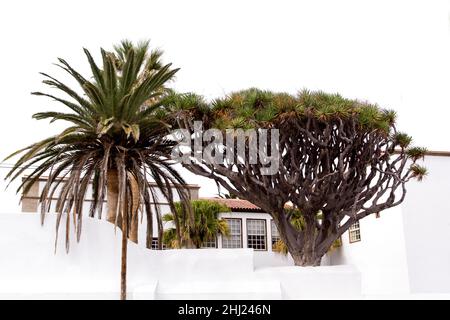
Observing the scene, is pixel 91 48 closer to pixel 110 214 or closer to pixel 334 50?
pixel 110 214

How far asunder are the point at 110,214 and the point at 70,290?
2.85 meters

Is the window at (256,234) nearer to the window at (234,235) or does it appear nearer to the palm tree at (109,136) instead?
the window at (234,235)

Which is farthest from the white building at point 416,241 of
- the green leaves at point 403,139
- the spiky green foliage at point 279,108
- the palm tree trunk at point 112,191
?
the palm tree trunk at point 112,191

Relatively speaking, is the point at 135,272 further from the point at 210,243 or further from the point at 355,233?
the point at 355,233

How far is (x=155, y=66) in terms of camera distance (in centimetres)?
1748

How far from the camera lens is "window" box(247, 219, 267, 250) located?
27.9 meters

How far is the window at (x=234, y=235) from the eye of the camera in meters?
27.3

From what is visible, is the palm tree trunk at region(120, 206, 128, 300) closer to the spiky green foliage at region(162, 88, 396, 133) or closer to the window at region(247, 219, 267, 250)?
the spiky green foliage at region(162, 88, 396, 133)

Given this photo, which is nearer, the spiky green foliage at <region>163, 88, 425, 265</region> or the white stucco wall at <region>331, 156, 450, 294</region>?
the spiky green foliage at <region>163, 88, 425, 265</region>

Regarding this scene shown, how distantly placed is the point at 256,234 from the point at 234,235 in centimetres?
138

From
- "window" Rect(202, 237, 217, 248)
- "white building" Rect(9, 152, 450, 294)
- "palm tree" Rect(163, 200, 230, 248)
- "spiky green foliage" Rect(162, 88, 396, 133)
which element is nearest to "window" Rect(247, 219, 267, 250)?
"window" Rect(202, 237, 217, 248)

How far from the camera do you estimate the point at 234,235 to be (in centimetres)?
2753

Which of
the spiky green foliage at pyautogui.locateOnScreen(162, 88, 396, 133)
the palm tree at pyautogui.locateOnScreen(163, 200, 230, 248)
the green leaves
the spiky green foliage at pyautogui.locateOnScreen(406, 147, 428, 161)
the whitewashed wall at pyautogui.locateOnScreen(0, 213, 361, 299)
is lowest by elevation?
the whitewashed wall at pyautogui.locateOnScreen(0, 213, 361, 299)

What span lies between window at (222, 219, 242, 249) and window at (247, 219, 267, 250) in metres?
0.55
